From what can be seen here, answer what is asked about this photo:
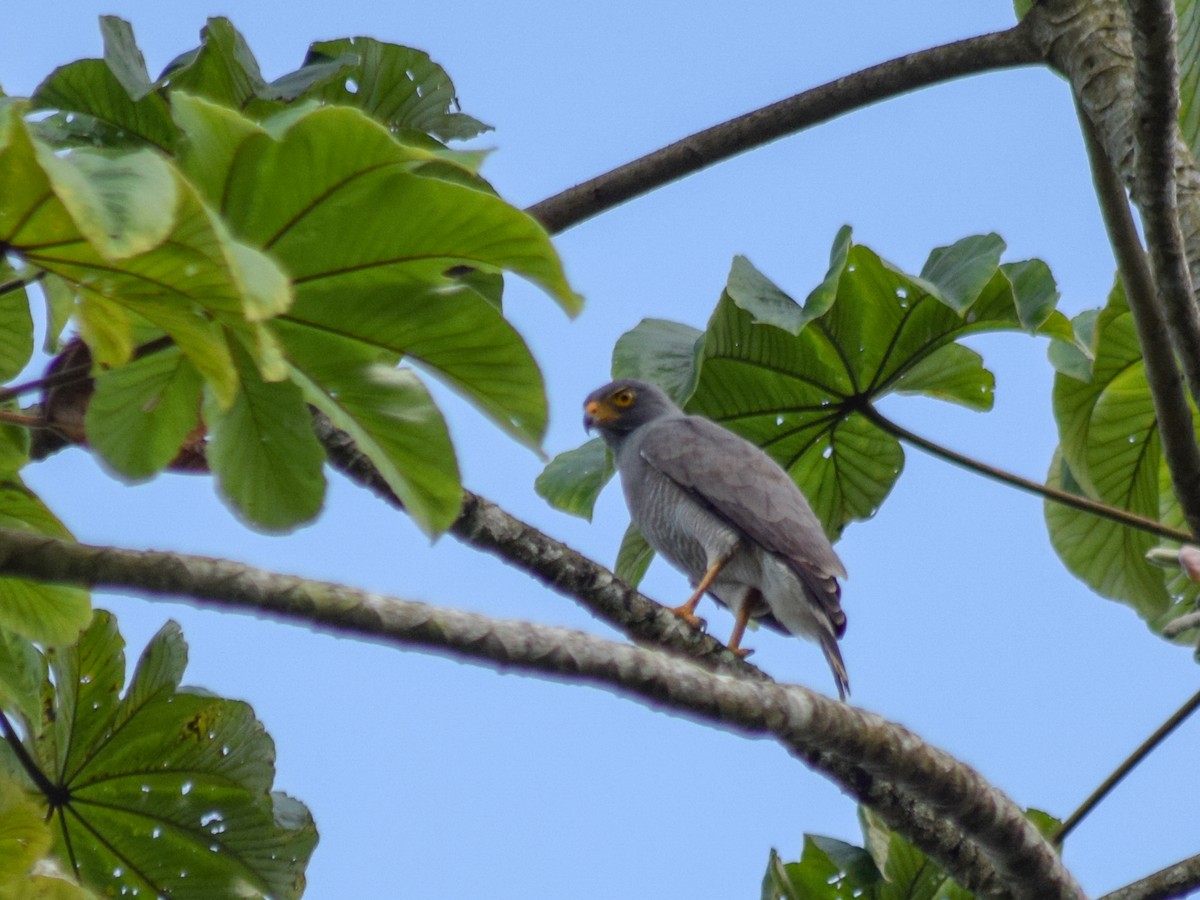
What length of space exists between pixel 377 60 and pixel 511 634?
8.09ft

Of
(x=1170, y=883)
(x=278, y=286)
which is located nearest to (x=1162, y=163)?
(x=1170, y=883)

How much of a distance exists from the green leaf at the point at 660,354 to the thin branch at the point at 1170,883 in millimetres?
1791

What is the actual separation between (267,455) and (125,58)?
58.7 inches

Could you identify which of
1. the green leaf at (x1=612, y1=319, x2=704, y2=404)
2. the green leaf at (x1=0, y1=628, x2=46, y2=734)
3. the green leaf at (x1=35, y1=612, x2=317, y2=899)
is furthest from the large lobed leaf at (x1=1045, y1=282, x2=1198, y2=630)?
the green leaf at (x1=0, y1=628, x2=46, y2=734)

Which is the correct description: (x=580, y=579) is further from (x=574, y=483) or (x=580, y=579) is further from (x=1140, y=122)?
(x=1140, y=122)

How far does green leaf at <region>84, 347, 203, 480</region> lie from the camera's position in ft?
7.82

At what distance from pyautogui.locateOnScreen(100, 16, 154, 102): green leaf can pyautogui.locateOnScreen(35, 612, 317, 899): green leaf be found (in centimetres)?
138

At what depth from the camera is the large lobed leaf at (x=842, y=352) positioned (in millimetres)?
4039

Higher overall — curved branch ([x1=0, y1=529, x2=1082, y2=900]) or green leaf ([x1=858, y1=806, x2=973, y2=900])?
green leaf ([x1=858, y1=806, x2=973, y2=900])

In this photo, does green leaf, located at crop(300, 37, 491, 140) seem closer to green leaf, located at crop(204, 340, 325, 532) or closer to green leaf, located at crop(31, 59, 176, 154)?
green leaf, located at crop(31, 59, 176, 154)

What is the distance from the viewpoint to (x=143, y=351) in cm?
→ 225

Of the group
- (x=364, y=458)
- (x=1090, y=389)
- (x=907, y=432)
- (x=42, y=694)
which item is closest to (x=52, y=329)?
(x=364, y=458)

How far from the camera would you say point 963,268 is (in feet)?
13.4

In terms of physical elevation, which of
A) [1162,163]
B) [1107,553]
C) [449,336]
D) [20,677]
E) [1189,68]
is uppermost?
[1189,68]
